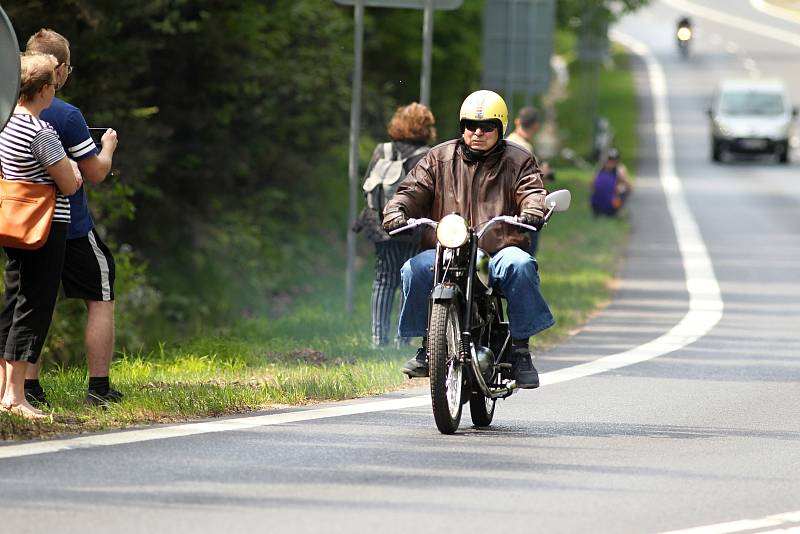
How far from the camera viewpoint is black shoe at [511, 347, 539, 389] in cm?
965

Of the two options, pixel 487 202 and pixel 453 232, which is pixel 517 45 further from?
pixel 453 232

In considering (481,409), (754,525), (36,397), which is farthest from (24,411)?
(754,525)

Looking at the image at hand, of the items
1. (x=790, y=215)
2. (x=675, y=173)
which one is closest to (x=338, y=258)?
(x=790, y=215)

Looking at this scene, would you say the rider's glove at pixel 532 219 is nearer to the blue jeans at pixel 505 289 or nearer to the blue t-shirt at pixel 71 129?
the blue jeans at pixel 505 289

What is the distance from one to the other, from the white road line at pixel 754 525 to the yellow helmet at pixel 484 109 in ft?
9.81

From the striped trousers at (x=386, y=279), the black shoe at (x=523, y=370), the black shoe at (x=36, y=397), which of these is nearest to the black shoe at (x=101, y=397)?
the black shoe at (x=36, y=397)

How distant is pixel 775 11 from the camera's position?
115000 mm

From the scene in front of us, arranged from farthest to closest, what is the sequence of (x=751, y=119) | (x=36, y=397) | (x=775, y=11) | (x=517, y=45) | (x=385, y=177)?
(x=775, y=11) < (x=751, y=119) < (x=517, y=45) < (x=385, y=177) < (x=36, y=397)

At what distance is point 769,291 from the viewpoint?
67.7 feet

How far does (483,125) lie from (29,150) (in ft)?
7.34

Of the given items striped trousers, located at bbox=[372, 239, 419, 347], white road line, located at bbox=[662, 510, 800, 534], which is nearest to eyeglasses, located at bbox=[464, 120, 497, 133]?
white road line, located at bbox=[662, 510, 800, 534]

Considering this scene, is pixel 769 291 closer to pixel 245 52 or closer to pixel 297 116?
pixel 245 52

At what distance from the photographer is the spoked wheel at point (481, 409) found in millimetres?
9477

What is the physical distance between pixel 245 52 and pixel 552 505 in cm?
2123
